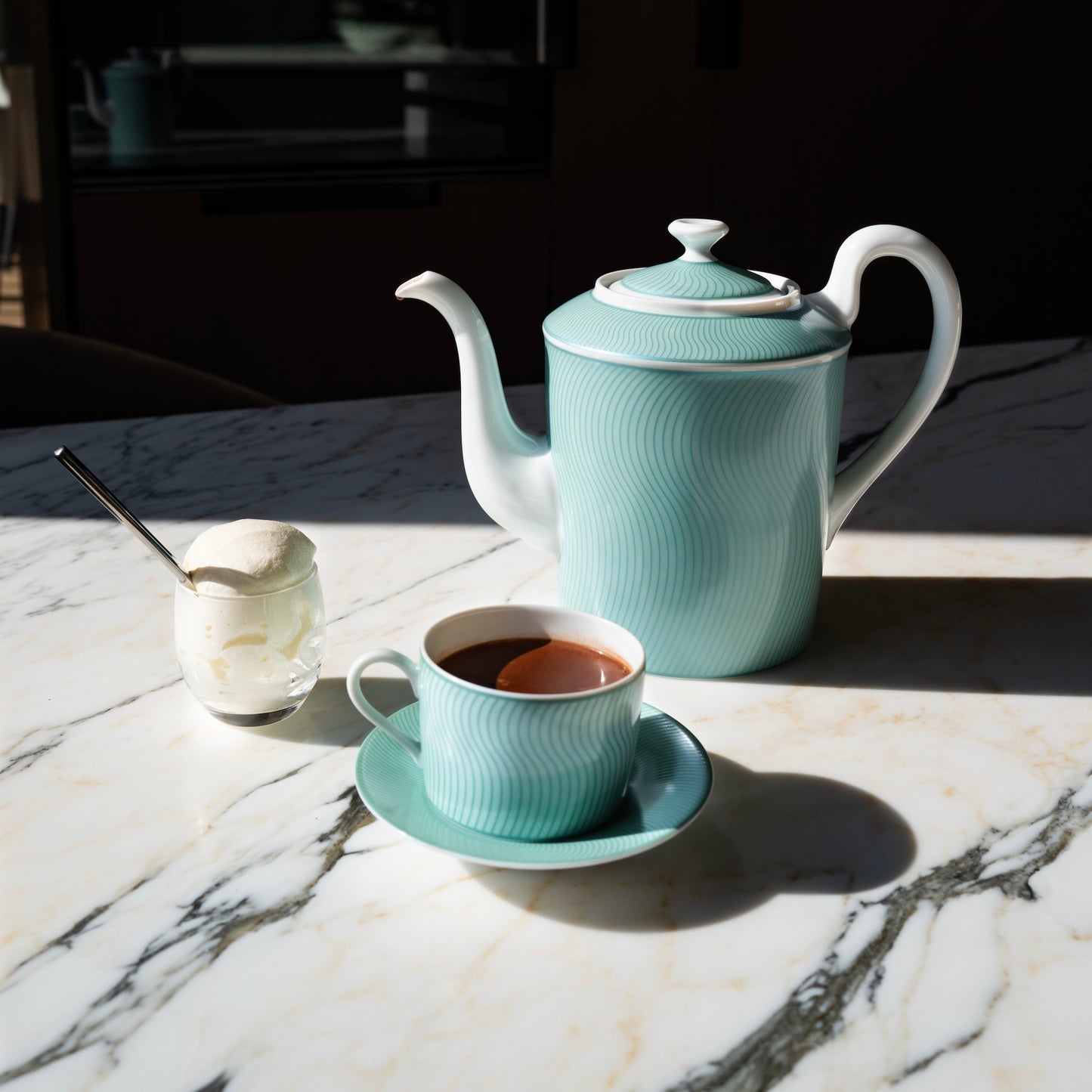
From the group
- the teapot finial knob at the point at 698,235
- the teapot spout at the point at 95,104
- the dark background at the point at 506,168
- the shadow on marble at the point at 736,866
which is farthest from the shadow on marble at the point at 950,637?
the teapot spout at the point at 95,104

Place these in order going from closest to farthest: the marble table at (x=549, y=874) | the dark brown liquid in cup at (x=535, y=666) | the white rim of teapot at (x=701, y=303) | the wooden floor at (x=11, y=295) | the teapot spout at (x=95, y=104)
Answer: the marble table at (x=549, y=874), the dark brown liquid in cup at (x=535, y=666), the white rim of teapot at (x=701, y=303), the teapot spout at (x=95, y=104), the wooden floor at (x=11, y=295)

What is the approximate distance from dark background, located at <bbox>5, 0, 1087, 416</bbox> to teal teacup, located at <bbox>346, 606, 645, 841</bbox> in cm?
193

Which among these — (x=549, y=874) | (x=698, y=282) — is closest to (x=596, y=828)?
(x=549, y=874)

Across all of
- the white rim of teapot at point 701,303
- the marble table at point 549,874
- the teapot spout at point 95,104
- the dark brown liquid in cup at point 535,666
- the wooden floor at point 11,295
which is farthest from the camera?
the wooden floor at point 11,295

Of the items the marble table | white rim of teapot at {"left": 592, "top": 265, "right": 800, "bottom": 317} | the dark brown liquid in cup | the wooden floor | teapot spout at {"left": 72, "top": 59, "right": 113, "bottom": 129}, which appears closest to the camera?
the marble table

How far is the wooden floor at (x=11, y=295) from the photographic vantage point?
2357 millimetres

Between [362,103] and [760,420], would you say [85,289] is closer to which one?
[362,103]

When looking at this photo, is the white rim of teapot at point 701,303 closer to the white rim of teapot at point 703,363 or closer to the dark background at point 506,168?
Result: the white rim of teapot at point 703,363

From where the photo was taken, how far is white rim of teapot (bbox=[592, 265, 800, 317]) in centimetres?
65

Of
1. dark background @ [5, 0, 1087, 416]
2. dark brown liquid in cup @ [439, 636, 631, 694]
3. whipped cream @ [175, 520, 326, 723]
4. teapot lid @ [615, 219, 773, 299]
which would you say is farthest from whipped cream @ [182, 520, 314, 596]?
dark background @ [5, 0, 1087, 416]

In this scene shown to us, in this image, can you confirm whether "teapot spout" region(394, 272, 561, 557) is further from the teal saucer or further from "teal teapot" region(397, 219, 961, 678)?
the teal saucer

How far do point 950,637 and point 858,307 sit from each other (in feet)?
0.70

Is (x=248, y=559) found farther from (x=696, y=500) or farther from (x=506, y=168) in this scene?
(x=506, y=168)

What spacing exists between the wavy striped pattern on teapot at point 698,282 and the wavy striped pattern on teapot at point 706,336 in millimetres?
16
